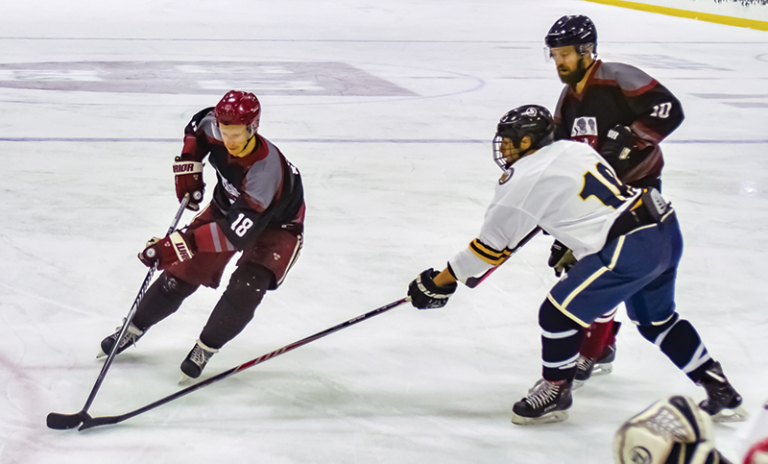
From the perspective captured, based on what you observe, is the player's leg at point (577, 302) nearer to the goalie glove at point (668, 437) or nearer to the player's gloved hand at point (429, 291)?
the player's gloved hand at point (429, 291)

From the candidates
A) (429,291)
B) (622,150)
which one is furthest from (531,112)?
(429,291)

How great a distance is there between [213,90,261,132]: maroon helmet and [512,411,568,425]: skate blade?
111cm

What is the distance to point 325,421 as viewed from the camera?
2.31 meters

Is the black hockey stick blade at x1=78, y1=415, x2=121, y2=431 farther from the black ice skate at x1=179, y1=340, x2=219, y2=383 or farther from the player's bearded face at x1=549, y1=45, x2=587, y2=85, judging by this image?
the player's bearded face at x1=549, y1=45, x2=587, y2=85

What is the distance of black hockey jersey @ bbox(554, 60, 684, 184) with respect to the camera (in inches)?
97.0

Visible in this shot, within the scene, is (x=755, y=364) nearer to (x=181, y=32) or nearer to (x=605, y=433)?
(x=605, y=433)

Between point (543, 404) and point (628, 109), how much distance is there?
0.92 metres

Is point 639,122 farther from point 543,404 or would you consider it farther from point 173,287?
point 173,287

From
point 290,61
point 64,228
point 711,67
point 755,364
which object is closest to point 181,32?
point 290,61

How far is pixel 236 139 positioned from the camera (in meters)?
2.34

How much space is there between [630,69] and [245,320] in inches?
54.3

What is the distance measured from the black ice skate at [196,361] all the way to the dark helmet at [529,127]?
1.08 m

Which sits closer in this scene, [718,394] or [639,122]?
[718,394]

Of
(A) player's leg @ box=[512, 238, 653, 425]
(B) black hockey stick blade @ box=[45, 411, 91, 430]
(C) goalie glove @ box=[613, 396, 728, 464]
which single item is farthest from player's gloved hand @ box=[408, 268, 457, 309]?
(C) goalie glove @ box=[613, 396, 728, 464]
